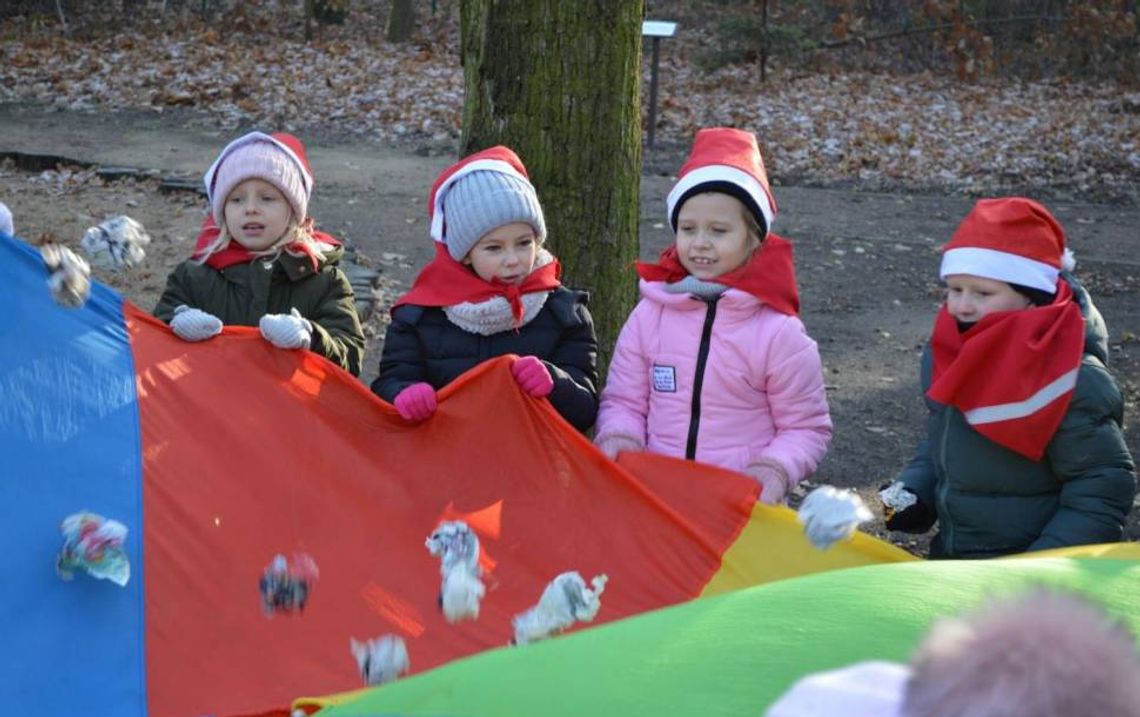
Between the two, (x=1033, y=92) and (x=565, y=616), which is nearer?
(x=565, y=616)

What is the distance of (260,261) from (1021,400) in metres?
2.27

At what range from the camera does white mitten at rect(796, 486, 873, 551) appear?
3422mm

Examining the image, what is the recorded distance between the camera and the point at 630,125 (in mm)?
5465

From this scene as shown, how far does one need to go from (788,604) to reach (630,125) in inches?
120

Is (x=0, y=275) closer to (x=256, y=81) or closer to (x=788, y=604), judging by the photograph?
(x=788, y=604)

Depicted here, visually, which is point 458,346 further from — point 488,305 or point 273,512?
point 273,512

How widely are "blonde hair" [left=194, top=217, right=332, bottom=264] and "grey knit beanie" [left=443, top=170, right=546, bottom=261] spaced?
1.71 feet

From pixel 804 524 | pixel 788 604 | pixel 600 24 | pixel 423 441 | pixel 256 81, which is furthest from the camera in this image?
pixel 256 81

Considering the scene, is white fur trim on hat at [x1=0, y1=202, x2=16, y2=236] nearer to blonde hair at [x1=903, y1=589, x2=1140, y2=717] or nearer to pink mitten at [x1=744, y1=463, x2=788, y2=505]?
pink mitten at [x1=744, y1=463, x2=788, y2=505]

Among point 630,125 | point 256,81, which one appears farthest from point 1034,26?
point 630,125

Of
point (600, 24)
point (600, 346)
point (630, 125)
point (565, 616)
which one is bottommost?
point (565, 616)

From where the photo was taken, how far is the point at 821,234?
10680 mm

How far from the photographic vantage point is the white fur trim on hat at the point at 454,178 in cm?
435

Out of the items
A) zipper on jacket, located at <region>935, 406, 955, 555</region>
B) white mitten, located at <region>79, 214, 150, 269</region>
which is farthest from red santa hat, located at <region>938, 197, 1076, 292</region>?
white mitten, located at <region>79, 214, 150, 269</region>
